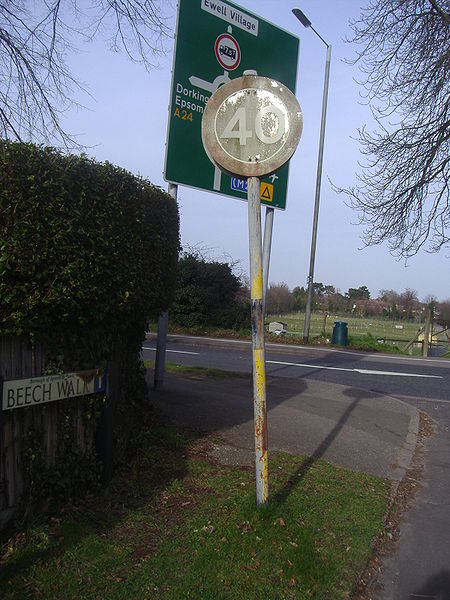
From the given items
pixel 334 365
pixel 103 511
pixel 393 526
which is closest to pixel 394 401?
pixel 393 526

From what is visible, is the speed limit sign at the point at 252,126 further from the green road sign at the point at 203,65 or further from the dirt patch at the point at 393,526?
the green road sign at the point at 203,65

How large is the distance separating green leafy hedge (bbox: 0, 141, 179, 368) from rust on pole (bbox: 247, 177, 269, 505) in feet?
2.85

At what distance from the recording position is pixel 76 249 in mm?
3490

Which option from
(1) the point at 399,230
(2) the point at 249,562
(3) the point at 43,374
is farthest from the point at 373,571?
(1) the point at 399,230

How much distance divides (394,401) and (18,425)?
7.67 m

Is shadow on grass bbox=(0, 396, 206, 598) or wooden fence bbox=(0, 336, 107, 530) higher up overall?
wooden fence bbox=(0, 336, 107, 530)

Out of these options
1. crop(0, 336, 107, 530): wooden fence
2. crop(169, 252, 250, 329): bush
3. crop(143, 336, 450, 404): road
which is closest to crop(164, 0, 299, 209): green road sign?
crop(0, 336, 107, 530): wooden fence

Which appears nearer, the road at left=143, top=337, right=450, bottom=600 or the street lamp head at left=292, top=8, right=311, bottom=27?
the road at left=143, top=337, right=450, bottom=600

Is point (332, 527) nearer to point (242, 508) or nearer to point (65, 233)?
point (242, 508)

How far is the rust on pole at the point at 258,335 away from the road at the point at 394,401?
3.51 feet

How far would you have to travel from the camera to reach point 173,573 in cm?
312

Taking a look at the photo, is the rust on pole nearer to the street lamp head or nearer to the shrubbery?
the shrubbery

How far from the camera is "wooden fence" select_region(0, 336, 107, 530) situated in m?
3.33

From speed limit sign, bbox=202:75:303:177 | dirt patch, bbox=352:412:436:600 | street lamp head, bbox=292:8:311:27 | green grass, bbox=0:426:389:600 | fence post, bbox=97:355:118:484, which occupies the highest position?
street lamp head, bbox=292:8:311:27
